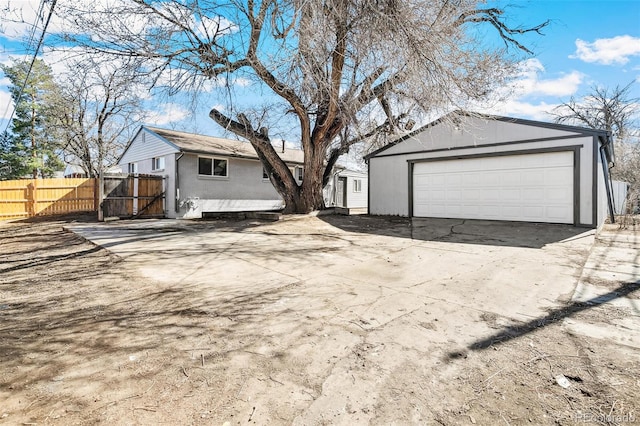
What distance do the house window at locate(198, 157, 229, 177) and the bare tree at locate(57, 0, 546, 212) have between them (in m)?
6.39

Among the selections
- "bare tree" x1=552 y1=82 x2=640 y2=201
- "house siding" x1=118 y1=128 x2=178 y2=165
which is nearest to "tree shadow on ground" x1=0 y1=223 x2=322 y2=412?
"house siding" x1=118 y1=128 x2=178 y2=165

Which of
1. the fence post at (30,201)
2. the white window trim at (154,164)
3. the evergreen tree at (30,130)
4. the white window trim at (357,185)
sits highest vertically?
the evergreen tree at (30,130)

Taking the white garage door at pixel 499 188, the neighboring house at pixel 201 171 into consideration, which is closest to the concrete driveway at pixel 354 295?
the white garage door at pixel 499 188

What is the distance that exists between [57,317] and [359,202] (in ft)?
70.9

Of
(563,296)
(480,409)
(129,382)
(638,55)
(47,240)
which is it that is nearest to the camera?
(480,409)

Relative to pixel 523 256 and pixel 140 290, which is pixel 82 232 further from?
pixel 523 256

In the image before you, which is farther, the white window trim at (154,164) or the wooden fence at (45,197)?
the white window trim at (154,164)

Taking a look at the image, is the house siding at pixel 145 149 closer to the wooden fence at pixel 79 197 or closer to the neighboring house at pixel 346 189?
the wooden fence at pixel 79 197

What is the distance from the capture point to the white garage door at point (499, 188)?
966 centimetres

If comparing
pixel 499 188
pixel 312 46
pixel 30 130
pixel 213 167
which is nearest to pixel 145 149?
pixel 213 167

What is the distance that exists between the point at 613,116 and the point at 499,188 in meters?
20.4

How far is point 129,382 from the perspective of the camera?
217 cm

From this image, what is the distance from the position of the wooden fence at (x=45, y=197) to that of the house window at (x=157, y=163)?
101 inches

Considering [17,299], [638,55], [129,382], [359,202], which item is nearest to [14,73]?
[359,202]
